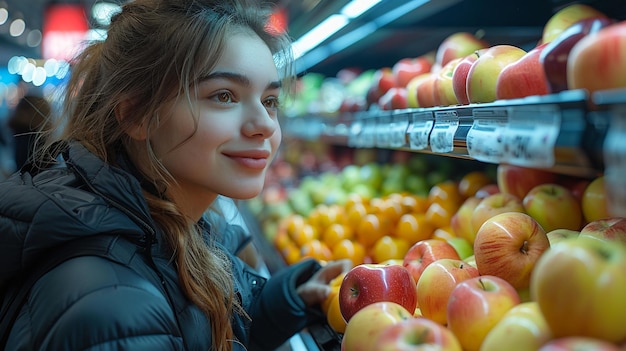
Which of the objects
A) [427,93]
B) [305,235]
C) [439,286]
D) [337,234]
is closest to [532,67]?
[439,286]

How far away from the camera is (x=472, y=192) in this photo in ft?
6.48

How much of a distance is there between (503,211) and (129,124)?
939mm

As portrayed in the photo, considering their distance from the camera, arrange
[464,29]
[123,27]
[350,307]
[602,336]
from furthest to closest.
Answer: [464,29] → [123,27] → [350,307] → [602,336]

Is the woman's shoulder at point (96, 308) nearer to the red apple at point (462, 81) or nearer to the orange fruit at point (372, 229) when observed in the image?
the red apple at point (462, 81)

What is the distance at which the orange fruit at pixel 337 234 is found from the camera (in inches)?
90.6

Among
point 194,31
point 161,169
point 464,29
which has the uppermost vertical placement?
point 464,29

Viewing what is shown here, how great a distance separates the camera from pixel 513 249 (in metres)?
1.01

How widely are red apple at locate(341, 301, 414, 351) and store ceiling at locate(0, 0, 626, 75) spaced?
1.10 metres

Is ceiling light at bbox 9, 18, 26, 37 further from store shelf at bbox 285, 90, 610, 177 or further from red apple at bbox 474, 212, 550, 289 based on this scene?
red apple at bbox 474, 212, 550, 289

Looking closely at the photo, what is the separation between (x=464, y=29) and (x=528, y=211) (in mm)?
1133

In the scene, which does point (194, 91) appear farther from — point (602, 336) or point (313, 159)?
point (313, 159)

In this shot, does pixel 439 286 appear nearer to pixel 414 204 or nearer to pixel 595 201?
pixel 595 201

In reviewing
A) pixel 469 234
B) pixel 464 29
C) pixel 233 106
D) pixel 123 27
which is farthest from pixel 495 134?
pixel 464 29

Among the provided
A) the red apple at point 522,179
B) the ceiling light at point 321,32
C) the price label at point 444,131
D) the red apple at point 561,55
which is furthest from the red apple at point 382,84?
the red apple at point 561,55
